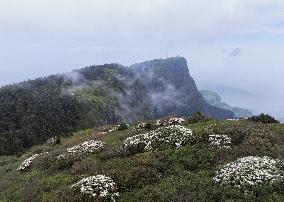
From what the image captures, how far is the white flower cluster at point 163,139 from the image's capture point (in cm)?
3152

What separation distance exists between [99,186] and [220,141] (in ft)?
33.6

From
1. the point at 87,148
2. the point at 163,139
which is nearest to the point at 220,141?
the point at 163,139

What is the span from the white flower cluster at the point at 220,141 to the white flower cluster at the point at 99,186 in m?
8.59

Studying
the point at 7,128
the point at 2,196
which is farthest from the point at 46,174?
the point at 7,128

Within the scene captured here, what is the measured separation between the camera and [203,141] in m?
30.7

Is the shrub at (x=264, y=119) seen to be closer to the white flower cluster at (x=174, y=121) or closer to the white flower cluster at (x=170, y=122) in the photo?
the white flower cluster at (x=174, y=121)

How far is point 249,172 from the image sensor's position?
23.0 meters

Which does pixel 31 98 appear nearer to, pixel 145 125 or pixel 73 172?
pixel 145 125

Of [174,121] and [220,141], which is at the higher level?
[220,141]

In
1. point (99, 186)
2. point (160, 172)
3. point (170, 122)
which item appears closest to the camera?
point (99, 186)

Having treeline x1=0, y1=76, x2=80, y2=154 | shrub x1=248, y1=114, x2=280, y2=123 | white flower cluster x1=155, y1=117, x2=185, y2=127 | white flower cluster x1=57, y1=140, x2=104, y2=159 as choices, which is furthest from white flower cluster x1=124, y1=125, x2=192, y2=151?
treeline x1=0, y1=76, x2=80, y2=154

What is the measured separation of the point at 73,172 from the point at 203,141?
31.0 feet

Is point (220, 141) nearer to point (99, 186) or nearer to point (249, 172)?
point (249, 172)

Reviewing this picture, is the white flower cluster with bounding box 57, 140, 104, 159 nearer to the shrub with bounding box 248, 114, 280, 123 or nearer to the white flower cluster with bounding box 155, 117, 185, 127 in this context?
the white flower cluster with bounding box 155, 117, 185, 127
